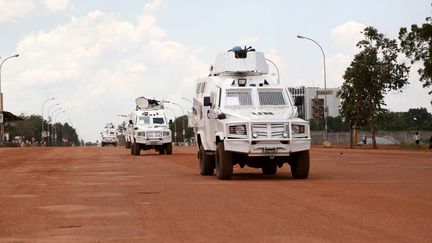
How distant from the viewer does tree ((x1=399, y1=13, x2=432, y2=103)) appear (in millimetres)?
46281

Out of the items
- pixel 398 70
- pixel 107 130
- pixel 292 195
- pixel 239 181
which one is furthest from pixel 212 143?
pixel 107 130

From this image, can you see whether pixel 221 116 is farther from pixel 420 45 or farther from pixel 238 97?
pixel 420 45

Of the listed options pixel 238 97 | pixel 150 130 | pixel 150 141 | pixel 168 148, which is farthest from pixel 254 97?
pixel 168 148

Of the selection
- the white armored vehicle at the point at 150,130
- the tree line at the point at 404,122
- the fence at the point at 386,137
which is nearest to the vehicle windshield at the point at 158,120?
the white armored vehicle at the point at 150,130

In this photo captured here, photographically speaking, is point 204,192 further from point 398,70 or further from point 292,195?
point 398,70

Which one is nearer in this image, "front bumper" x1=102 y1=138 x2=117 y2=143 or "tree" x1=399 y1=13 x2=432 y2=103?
"tree" x1=399 y1=13 x2=432 y2=103

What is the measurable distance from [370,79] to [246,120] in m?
41.6

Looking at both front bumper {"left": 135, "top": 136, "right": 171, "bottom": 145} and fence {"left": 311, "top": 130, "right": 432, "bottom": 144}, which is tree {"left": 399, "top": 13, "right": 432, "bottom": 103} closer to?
front bumper {"left": 135, "top": 136, "right": 171, "bottom": 145}

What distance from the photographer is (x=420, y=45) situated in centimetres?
4856

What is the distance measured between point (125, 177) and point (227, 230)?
1273cm

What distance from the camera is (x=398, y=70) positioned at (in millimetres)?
58562

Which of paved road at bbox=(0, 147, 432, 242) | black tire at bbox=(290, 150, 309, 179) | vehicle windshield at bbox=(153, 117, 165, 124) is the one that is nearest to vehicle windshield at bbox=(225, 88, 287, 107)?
black tire at bbox=(290, 150, 309, 179)

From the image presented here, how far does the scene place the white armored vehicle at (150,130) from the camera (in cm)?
4609

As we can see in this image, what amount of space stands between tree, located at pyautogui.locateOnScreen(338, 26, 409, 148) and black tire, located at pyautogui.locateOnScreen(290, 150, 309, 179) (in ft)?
130
